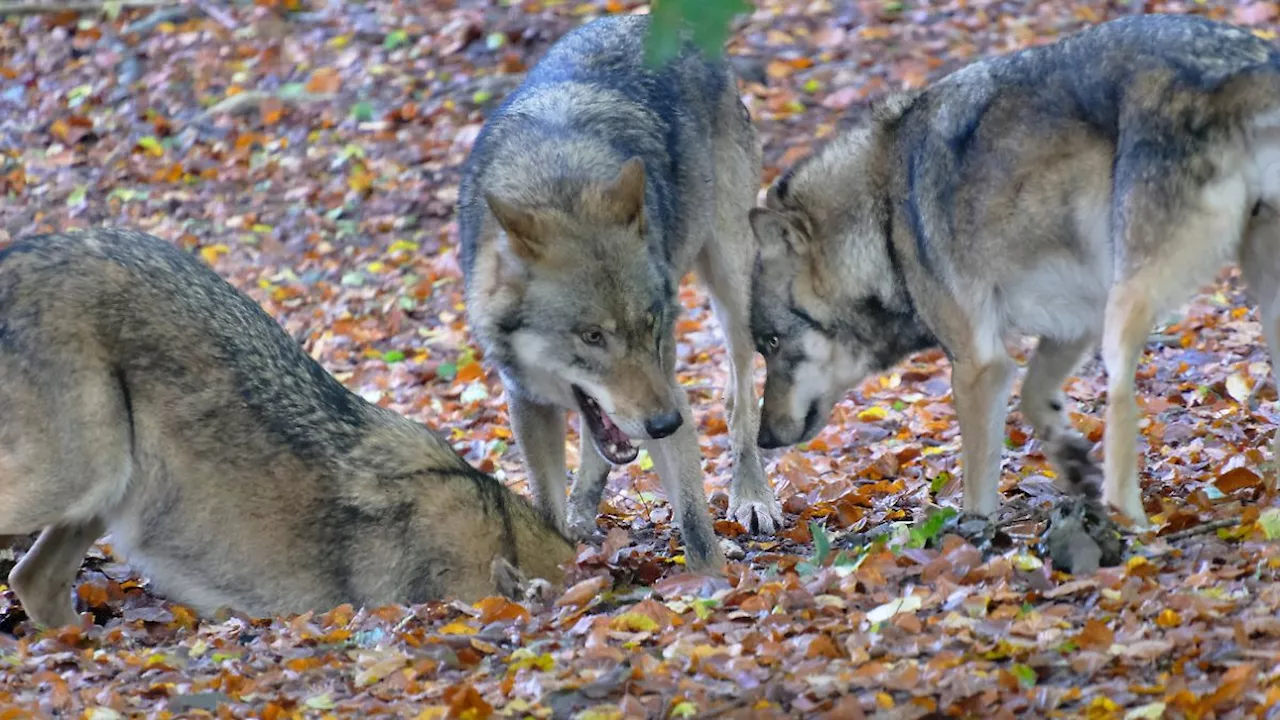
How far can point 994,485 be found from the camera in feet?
21.2

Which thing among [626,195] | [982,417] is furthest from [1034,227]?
[626,195]

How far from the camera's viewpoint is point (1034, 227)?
605cm

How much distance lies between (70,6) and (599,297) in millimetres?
13079

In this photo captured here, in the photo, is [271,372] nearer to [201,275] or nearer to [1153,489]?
[201,275]

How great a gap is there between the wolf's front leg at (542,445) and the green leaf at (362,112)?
324 inches

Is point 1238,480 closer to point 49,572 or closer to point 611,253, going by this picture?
point 611,253

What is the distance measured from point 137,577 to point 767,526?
2980mm

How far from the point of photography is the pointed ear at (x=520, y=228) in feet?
20.4

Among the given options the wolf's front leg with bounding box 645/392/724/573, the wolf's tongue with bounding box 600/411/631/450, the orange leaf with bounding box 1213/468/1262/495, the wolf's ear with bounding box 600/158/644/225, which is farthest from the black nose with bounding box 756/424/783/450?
the orange leaf with bounding box 1213/468/1262/495

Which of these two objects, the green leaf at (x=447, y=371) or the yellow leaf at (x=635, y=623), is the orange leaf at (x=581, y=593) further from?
the green leaf at (x=447, y=371)

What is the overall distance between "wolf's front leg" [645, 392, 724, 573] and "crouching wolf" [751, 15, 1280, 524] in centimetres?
77

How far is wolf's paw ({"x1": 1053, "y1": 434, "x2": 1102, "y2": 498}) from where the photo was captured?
617 centimetres

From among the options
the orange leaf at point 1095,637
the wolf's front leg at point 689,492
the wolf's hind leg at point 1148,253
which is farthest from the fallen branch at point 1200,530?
the wolf's front leg at point 689,492

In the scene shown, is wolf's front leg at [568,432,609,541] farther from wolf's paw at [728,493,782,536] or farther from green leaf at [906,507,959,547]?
green leaf at [906,507,959,547]
